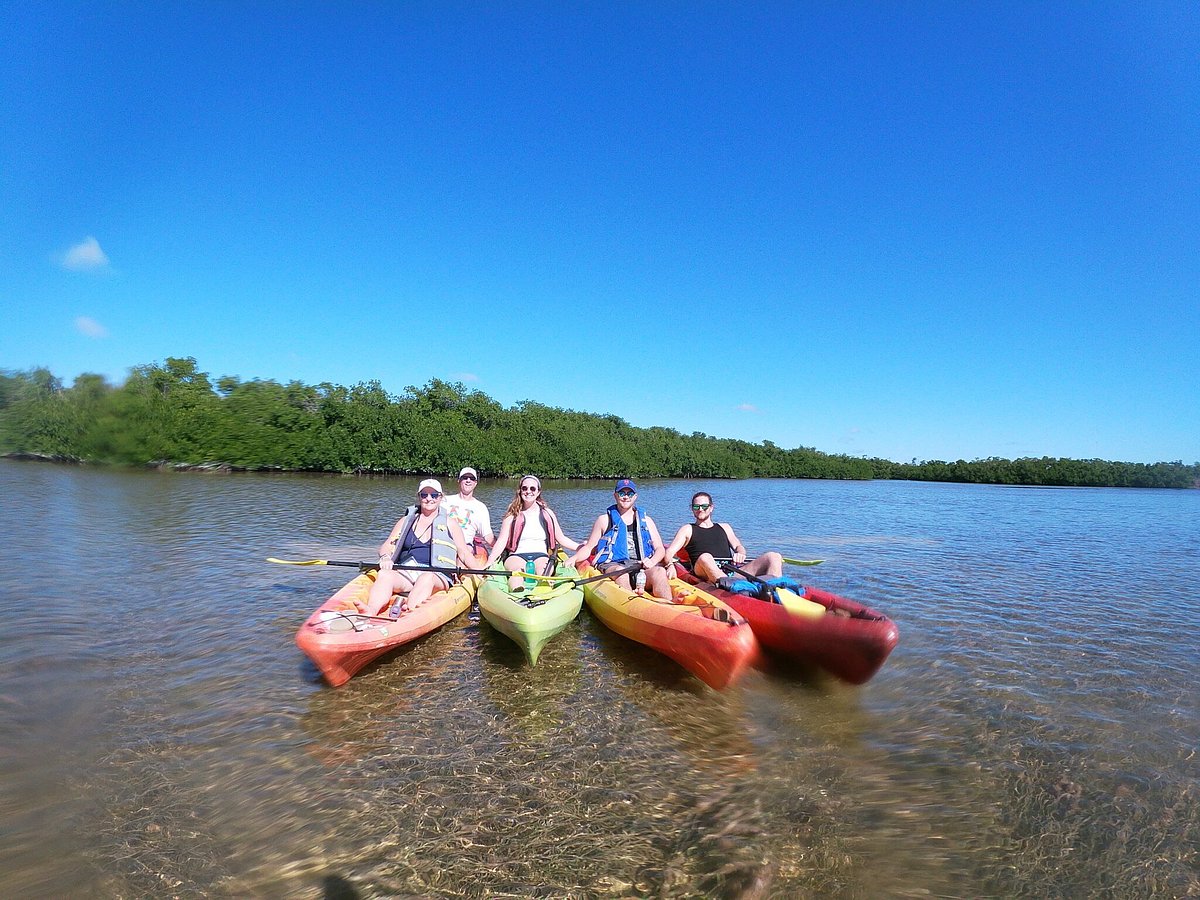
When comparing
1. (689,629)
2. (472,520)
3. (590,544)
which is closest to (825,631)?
(689,629)

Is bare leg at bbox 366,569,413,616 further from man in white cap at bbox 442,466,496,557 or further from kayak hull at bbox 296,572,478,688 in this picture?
man in white cap at bbox 442,466,496,557

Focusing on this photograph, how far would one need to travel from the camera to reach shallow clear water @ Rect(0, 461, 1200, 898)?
11.7 ft

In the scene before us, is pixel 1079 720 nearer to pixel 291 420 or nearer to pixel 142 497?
pixel 142 497

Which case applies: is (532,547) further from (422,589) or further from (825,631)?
(825,631)

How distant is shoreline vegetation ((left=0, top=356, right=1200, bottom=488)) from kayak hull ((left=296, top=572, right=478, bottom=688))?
22450 millimetres

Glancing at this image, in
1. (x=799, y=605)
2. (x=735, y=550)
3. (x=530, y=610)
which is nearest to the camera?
(x=530, y=610)

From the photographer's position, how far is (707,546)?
28.5 ft

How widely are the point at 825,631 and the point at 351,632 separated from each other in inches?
193

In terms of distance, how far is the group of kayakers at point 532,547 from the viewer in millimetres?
7812

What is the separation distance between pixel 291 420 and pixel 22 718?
46.6m

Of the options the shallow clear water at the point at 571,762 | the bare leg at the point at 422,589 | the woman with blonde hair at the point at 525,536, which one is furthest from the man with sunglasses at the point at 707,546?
the bare leg at the point at 422,589

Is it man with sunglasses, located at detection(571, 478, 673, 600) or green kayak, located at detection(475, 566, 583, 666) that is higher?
man with sunglasses, located at detection(571, 478, 673, 600)

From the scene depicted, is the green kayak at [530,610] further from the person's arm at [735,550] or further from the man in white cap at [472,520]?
the person's arm at [735,550]

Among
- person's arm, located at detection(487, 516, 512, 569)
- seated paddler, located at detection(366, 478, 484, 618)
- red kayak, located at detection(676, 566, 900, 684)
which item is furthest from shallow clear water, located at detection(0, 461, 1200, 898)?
Result: person's arm, located at detection(487, 516, 512, 569)
